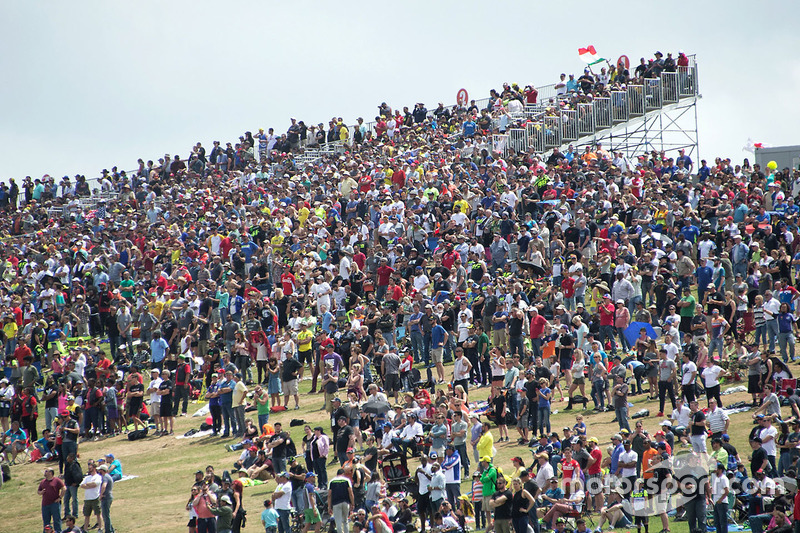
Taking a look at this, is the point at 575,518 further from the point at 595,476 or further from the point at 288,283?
the point at 288,283

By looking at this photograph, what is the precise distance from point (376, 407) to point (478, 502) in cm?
399

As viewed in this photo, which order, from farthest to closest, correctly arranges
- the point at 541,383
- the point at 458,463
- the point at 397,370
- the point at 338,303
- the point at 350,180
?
the point at 350,180
the point at 338,303
the point at 397,370
the point at 541,383
the point at 458,463

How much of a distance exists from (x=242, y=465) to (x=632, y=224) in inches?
505

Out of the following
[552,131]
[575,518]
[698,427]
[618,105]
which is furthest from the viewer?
[618,105]

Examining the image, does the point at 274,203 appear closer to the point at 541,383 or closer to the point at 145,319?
the point at 145,319

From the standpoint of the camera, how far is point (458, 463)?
55.7 ft

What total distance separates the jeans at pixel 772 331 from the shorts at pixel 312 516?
35.0 ft

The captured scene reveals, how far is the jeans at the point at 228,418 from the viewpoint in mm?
22766

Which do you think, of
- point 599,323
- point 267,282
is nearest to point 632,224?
point 599,323

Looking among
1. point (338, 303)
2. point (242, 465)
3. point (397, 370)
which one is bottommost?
point (242, 465)

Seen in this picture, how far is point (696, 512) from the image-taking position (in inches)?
592

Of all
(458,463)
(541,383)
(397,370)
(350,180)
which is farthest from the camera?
(350,180)

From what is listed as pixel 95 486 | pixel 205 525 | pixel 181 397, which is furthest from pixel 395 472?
pixel 181 397

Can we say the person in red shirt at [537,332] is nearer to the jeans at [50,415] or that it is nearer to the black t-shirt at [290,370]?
the black t-shirt at [290,370]
